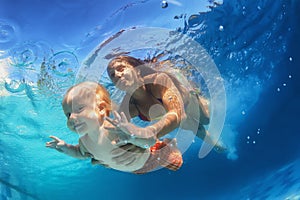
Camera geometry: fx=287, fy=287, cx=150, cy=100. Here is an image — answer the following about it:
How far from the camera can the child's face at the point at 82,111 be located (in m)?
2.76

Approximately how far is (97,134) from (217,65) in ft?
30.2

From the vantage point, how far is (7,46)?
7.93 meters

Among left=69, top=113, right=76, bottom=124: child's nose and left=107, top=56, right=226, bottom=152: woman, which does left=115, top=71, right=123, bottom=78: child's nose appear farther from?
left=69, top=113, right=76, bottom=124: child's nose

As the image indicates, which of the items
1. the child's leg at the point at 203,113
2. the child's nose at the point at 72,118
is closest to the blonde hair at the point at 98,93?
the child's nose at the point at 72,118

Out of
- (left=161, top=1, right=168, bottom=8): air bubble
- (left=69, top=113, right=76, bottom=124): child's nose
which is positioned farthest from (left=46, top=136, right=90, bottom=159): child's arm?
(left=161, top=1, right=168, bottom=8): air bubble

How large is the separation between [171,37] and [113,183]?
799 inches

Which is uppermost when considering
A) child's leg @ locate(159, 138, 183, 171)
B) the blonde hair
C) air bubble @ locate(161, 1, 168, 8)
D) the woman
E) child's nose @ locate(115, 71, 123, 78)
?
air bubble @ locate(161, 1, 168, 8)

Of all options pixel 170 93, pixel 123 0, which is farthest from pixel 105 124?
pixel 123 0

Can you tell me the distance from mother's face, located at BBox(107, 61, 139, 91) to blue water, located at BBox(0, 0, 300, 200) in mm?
3834

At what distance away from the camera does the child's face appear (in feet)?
9.05

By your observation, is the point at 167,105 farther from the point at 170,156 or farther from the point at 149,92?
the point at 149,92

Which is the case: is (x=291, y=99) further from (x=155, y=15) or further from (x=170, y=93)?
(x=170, y=93)

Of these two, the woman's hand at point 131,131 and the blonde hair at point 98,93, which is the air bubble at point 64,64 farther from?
the woman's hand at point 131,131

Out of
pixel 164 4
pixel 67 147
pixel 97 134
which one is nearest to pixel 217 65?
pixel 164 4
